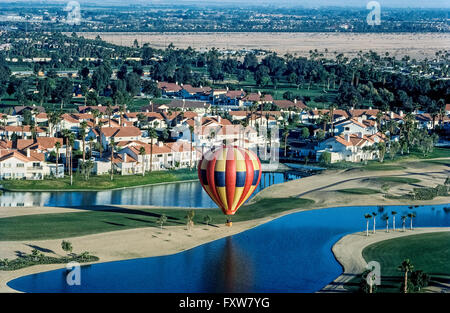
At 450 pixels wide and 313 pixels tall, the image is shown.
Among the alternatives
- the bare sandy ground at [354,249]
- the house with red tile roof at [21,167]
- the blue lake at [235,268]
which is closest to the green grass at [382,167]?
the blue lake at [235,268]

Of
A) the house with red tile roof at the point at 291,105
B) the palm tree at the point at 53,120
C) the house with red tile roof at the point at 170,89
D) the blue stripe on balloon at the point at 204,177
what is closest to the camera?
the blue stripe on balloon at the point at 204,177

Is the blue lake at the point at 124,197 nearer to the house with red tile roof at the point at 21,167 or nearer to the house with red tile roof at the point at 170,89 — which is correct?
the house with red tile roof at the point at 21,167

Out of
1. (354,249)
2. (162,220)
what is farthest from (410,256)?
(162,220)

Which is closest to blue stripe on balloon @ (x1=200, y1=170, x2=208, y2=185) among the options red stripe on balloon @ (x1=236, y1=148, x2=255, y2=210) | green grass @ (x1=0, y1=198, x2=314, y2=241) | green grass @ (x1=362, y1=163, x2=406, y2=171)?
red stripe on balloon @ (x1=236, y1=148, x2=255, y2=210)

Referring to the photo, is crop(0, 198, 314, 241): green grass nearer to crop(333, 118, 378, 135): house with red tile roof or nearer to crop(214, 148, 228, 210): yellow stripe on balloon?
crop(214, 148, 228, 210): yellow stripe on balloon

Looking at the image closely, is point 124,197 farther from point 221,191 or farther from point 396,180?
point 396,180
